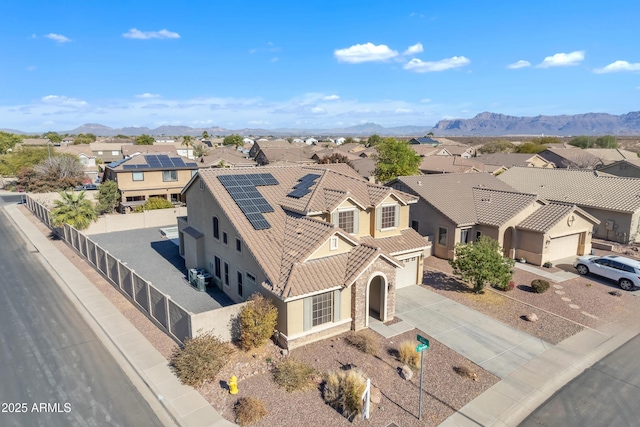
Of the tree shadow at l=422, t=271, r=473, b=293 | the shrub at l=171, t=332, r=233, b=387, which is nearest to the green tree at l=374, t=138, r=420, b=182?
the tree shadow at l=422, t=271, r=473, b=293

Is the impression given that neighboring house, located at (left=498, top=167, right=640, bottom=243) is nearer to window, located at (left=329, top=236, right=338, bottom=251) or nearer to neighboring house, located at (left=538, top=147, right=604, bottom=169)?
window, located at (left=329, top=236, right=338, bottom=251)

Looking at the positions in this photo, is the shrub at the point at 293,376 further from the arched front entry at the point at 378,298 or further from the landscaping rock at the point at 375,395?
the arched front entry at the point at 378,298

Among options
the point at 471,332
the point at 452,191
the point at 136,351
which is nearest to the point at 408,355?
the point at 471,332

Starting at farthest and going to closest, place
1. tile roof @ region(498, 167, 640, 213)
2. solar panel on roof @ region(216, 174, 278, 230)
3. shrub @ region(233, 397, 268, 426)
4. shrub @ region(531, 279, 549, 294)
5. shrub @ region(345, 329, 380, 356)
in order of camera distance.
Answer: tile roof @ region(498, 167, 640, 213) → shrub @ region(531, 279, 549, 294) → solar panel on roof @ region(216, 174, 278, 230) → shrub @ region(345, 329, 380, 356) → shrub @ region(233, 397, 268, 426)

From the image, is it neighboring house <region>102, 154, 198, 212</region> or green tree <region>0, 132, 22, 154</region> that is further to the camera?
green tree <region>0, 132, 22, 154</region>

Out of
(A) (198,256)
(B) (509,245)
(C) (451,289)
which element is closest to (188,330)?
(A) (198,256)

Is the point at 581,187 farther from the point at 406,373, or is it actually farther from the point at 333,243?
the point at 406,373
